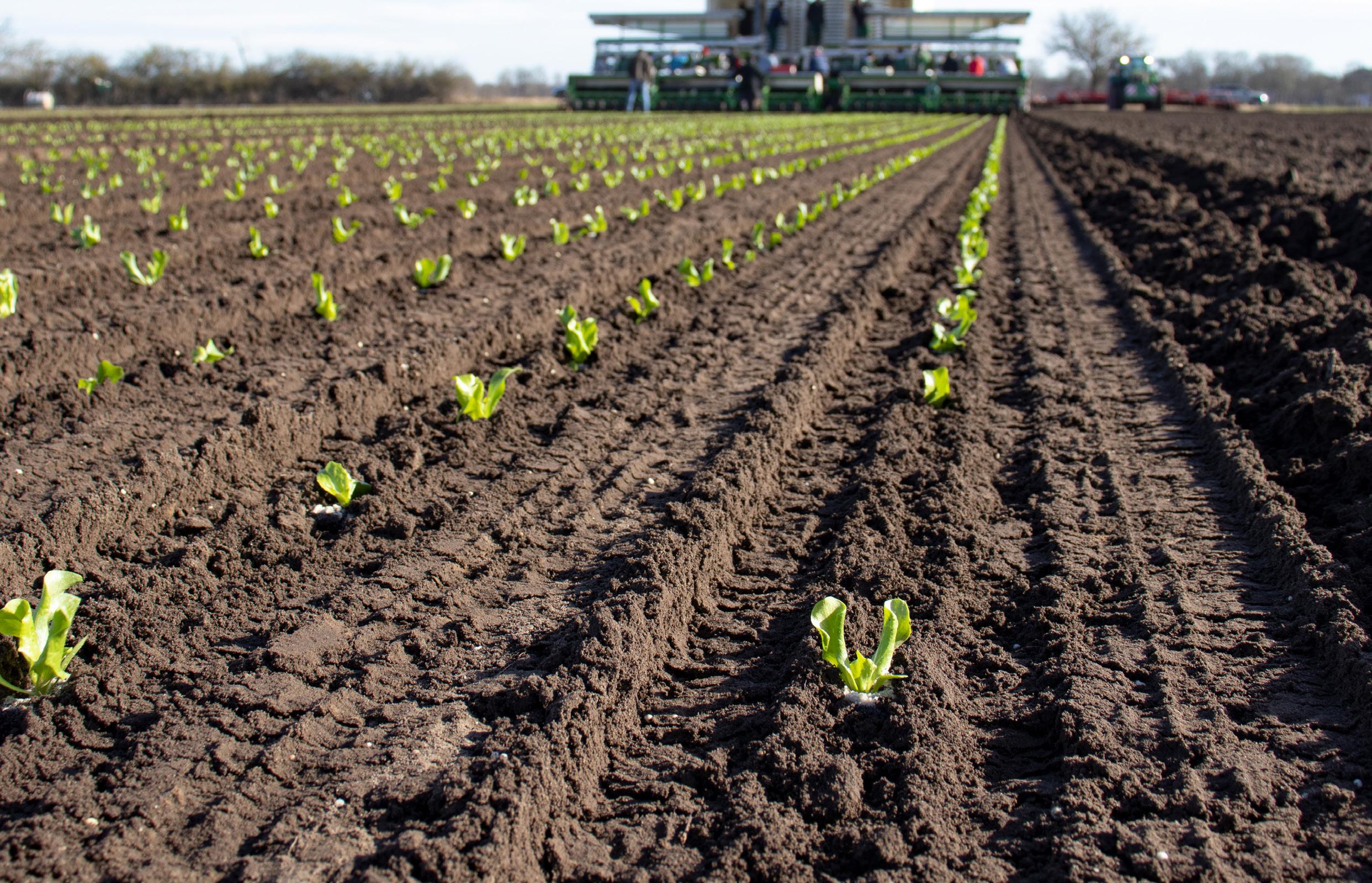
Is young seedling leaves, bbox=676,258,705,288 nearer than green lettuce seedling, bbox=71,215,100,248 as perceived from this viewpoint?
Yes

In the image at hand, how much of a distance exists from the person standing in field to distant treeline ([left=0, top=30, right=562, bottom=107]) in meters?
34.0

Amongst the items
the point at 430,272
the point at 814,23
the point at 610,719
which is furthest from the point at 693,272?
the point at 814,23

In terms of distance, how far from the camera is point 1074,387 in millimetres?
5098

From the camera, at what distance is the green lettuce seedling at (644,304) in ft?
20.4

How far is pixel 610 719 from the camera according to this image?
2.40 metres

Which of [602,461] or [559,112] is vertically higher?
[559,112]

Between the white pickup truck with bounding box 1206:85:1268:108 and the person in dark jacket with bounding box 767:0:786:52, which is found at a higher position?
the person in dark jacket with bounding box 767:0:786:52

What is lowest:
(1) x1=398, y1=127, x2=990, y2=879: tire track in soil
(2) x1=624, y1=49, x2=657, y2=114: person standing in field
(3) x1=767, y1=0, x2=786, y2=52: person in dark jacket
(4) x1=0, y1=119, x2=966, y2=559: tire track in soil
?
(1) x1=398, y1=127, x2=990, y2=879: tire track in soil

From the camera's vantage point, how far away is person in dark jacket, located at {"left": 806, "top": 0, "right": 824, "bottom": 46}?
4297cm

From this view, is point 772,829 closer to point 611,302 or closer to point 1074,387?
point 1074,387

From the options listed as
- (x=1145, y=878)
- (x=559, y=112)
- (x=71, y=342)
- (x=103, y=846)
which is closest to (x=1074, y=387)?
(x=1145, y=878)

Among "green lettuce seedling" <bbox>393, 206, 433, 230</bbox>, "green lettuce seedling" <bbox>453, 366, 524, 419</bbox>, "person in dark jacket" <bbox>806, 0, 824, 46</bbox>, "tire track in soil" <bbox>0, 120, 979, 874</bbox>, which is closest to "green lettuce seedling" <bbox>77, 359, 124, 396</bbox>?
"tire track in soil" <bbox>0, 120, 979, 874</bbox>

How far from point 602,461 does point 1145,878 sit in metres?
2.68

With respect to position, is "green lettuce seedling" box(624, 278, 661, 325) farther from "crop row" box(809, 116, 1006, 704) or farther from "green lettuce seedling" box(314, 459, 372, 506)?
"green lettuce seedling" box(314, 459, 372, 506)
